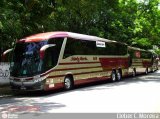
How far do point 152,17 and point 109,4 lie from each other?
63.3 feet

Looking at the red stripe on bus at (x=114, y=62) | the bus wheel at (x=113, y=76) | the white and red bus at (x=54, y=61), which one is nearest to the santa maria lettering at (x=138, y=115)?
the white and red bus at (x=54, y=61)

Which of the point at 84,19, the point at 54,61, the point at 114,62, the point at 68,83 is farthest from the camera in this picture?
the point at 84,19

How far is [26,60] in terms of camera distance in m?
19.3

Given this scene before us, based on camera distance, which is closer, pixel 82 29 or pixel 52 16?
pixel 52 16

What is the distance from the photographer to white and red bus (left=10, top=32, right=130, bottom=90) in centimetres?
1891

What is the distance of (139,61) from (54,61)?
21.5 m

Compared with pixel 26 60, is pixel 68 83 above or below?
below

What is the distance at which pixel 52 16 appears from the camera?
28.8 meters

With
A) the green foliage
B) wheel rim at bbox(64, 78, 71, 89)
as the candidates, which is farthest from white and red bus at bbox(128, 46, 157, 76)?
wheel rim at bbox(64, 78, 71, 89)

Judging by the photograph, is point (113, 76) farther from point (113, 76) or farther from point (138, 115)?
point (138, 115)

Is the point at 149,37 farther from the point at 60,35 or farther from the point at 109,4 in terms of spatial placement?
the point at 60,35

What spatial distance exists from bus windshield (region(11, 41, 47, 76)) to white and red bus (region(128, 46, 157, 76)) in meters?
16.7

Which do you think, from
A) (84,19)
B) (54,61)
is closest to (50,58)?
(54,61)

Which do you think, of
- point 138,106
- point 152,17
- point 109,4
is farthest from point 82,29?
point 138,106
